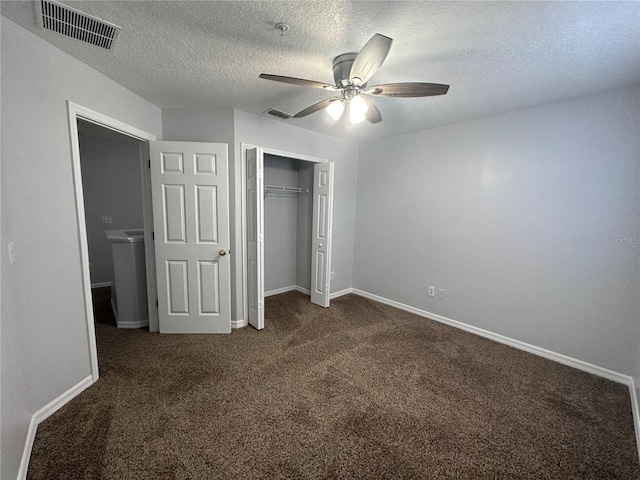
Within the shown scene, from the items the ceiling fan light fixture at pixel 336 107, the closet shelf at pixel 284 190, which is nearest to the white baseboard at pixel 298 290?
the closet shelf at pixel 284 190

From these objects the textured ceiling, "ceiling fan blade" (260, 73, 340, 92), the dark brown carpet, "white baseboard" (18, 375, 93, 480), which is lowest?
the dark brown carpet

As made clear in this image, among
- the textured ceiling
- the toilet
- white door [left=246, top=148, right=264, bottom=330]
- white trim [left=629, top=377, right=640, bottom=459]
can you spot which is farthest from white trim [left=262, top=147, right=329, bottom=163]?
white trim [left=629, top=377, right=640, bottom=459]

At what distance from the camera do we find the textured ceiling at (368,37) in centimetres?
135

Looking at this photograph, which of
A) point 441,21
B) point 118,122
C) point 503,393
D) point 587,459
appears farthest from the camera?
point 118,122

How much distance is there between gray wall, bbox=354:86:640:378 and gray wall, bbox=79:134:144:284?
4.29 metres

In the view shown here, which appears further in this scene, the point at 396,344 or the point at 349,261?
the point at 349,261

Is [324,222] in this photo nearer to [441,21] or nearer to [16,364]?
[441,21]

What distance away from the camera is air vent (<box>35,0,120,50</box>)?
4.56 ft

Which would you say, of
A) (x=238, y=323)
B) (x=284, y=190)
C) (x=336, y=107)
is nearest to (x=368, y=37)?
(x=336, y=107)

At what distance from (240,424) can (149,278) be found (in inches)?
76.4

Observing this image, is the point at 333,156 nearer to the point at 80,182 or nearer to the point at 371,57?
the point at 371,57

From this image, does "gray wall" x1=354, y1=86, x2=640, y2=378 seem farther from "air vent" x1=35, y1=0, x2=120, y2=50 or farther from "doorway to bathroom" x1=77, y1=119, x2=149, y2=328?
"doorway to bathroom" x1=77, y1=119, x2=149, y2=328

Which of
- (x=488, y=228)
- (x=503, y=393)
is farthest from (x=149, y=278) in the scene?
(x=488, y=228)

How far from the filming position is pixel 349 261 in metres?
4.32
